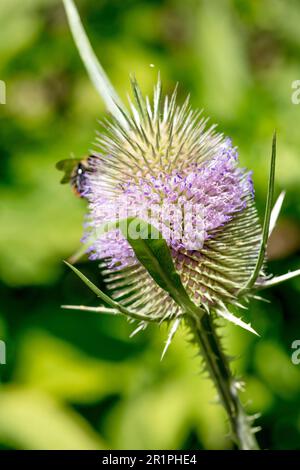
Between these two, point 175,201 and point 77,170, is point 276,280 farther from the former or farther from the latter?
point 77,170

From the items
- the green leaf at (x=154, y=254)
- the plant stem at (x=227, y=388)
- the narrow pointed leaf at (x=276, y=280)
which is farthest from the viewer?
the plant stem at (x=227, y=388)

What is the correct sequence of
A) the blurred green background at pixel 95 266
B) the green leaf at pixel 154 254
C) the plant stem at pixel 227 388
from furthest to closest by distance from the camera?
the blurred green background at pixel 95 266, the plant stem at pixel 227 388, the green leaf at pixel 154 254

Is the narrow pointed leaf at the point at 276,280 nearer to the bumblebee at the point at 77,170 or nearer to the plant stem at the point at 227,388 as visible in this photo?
the plant stem at the point at 227,388

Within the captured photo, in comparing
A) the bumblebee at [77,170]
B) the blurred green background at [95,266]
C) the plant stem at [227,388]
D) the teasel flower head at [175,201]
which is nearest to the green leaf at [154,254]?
the teasel flower head at [175,201]

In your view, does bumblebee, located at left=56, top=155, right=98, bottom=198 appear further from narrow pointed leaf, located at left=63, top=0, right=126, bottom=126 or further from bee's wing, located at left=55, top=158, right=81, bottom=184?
narrow pointed leaf, located at left=63, top=0, right=126, bottom=126

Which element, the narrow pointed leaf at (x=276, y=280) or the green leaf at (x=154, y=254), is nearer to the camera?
A: the green leaf at (x=154, y=254)

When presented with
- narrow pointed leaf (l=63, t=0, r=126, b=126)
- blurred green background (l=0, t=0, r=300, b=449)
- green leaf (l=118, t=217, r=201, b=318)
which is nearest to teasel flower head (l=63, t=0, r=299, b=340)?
narrow pointed leaf (l=63, t=0, r=126, b=126)

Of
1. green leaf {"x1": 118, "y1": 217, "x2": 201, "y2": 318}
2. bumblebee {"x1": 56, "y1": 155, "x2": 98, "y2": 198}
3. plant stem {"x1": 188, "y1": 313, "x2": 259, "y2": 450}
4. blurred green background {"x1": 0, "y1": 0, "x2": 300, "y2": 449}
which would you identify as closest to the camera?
green leaf {"x1": 118, "y1": 217, "x2": 201, "y2": 318}

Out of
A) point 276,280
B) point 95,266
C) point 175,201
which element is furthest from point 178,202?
point 95,266
